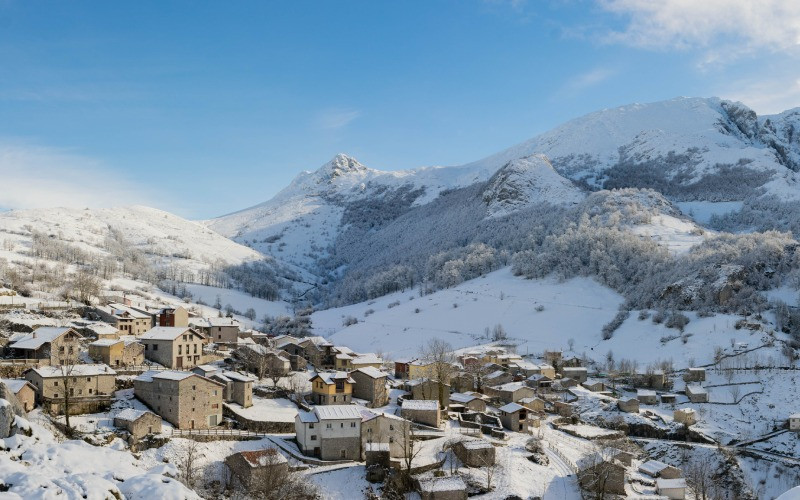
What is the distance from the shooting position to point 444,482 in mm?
40812

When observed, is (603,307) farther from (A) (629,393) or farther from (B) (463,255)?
(B) (463,255)

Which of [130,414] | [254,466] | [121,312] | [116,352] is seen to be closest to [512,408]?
[254,466]

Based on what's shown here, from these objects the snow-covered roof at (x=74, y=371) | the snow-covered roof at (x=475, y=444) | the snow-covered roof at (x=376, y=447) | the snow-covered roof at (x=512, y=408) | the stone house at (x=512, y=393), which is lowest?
the stone house at (x=512, y=393)

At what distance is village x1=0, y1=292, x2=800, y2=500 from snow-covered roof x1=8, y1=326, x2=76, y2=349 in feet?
0.50

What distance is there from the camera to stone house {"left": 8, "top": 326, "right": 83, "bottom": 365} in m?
51.2

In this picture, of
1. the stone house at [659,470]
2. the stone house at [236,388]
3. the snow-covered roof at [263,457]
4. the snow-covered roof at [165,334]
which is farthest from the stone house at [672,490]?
the snow-covered roof at [165,334]

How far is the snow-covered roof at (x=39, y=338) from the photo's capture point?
168 ft

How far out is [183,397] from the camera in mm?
45375

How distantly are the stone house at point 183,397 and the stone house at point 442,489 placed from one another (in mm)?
16417

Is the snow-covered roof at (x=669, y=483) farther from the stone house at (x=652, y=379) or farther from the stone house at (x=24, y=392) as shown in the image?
the stone house at (x=24, y=392)

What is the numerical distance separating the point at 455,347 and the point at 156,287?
84.5 meters

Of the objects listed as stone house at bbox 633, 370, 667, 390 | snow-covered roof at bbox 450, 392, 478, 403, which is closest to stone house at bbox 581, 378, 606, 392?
stone house at bbox 633, 370, 667, 390

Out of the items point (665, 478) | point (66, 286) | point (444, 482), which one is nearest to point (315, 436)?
point (444, 482)

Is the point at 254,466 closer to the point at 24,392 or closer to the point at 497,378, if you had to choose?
the point at 24,392
